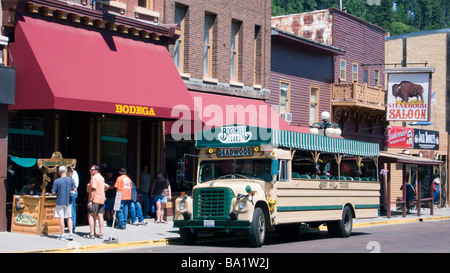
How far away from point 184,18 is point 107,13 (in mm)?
5207

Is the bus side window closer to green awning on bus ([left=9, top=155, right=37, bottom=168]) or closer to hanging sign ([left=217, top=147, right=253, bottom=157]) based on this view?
hanging sign ([left=217, top=147, right=253, bottom=157])

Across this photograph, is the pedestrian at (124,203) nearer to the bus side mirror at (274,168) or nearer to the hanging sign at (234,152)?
the hanging sign at (234,152)

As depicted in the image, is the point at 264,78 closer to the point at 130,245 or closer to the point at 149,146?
the point at 149,146

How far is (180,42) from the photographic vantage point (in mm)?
26469

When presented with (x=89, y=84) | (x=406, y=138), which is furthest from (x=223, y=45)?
(x=406, y=138)

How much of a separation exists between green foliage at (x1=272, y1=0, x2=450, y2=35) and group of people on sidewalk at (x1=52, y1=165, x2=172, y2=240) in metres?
93.8

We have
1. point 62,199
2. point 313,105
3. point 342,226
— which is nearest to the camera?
point 62,199

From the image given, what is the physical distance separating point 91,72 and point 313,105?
58.3 feet

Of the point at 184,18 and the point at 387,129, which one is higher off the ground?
the point at 184,18

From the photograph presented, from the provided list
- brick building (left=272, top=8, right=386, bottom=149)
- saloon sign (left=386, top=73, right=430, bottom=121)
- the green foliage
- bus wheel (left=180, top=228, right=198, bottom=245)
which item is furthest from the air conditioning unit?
the green foliage

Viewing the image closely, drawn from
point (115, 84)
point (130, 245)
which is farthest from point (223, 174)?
point (115, 84)

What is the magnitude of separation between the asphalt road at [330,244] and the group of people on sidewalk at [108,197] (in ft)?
5.59

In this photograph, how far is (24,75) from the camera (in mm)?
18875

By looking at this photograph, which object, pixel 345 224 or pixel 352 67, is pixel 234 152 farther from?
pixel 352 67
